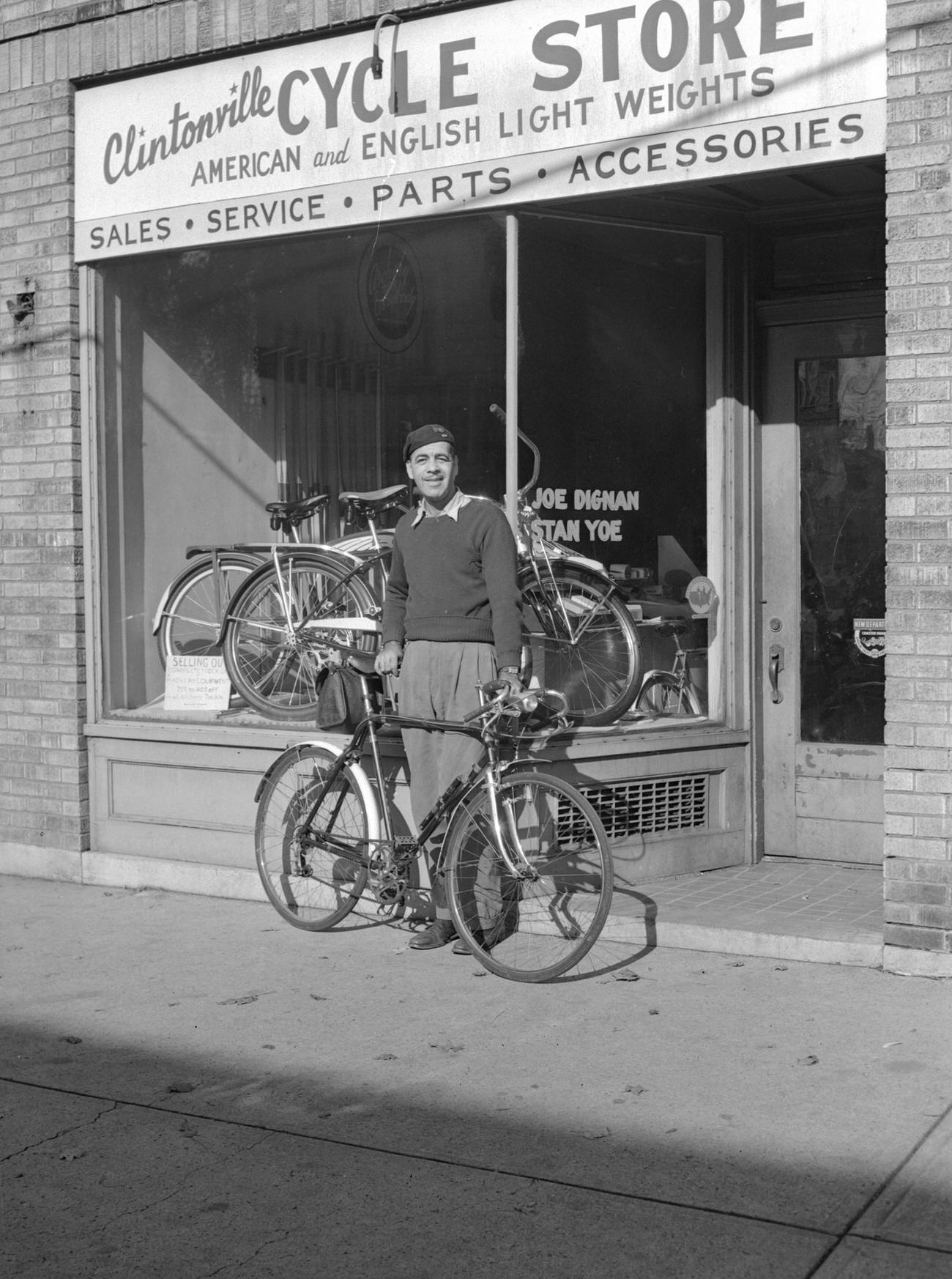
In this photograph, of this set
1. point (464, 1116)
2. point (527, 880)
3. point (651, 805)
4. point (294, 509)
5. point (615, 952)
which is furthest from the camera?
point (294, 509)

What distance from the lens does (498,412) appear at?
7.25 m

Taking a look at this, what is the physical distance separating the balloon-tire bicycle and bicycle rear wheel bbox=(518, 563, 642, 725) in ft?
0.94

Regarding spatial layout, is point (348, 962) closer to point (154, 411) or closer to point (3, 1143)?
point (3, 1143)

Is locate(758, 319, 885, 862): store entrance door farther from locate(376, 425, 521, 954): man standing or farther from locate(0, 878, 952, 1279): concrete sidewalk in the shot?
locate(376, 425, 521, 954): man standing

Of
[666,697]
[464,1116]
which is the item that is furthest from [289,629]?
[464,1116]

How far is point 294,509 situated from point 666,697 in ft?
7.31

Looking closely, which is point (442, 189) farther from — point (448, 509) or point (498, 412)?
point (448, 509)

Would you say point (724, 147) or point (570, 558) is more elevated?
point (724, 147)

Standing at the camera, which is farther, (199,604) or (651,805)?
(199,604)

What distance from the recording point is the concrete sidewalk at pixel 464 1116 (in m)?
3.64

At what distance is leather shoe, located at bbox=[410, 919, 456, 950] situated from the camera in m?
6.41

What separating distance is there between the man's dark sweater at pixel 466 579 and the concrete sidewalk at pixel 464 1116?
1.36m

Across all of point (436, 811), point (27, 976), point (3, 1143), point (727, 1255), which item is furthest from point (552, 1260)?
point (27, 976)

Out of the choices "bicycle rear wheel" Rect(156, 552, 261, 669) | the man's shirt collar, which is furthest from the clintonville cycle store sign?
"bicycle rear wheel" Rect(156, 552, 261, 669)
